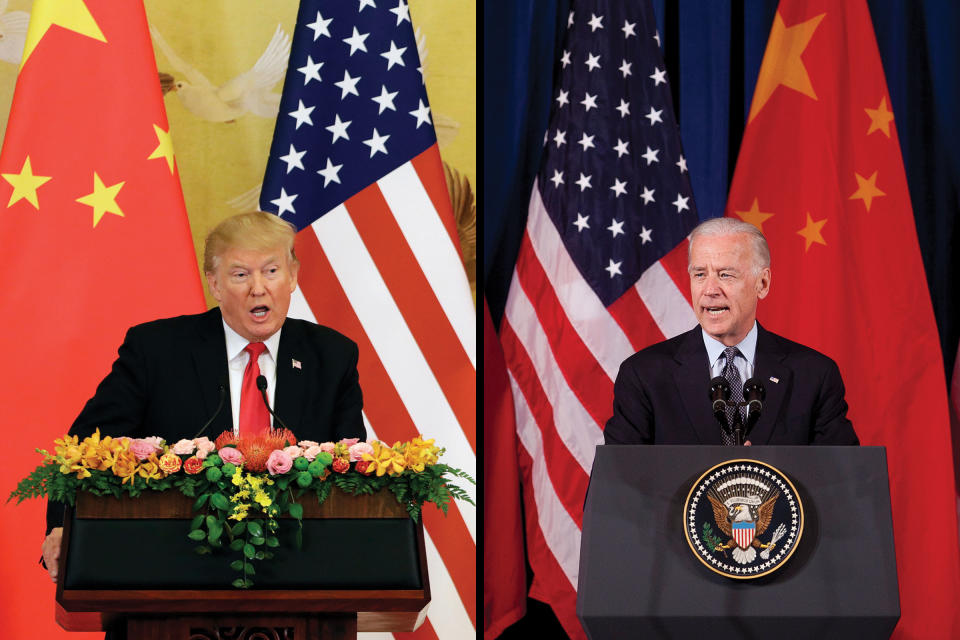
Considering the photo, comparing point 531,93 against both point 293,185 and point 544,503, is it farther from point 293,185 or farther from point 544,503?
point 544,503

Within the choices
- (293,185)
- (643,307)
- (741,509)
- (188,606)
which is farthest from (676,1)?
(188,606)

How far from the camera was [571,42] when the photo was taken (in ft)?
14.6

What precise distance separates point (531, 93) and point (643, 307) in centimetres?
107

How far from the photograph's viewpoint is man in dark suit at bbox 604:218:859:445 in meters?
2.91

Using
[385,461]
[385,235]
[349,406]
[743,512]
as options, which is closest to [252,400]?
[349,406]

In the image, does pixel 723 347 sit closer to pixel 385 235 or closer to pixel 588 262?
pixel 588 262

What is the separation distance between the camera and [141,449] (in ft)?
7.63

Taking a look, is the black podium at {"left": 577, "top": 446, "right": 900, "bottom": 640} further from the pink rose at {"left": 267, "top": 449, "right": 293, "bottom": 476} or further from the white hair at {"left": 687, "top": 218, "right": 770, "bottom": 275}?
the white hair at {"left": 687, "top": 218, "right": 770, "bottom": 275}

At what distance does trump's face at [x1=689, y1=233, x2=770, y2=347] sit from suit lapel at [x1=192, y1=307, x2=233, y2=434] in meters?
1.34

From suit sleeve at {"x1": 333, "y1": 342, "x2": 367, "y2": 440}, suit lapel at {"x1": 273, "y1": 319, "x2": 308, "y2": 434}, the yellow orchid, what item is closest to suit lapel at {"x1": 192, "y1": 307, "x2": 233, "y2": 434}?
suit lapel at {"x1": 273, "y1": 319, "x2": 308, "y2": 434}

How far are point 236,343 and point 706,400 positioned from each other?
4.36 ft

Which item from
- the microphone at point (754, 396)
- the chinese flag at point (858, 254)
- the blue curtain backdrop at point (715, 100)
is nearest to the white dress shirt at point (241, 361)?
the microphone at point (754, 396)

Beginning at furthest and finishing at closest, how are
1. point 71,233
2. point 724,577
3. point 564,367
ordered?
point 564,367, point 71,233, point 724,577

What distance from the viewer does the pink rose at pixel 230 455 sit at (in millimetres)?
2328
